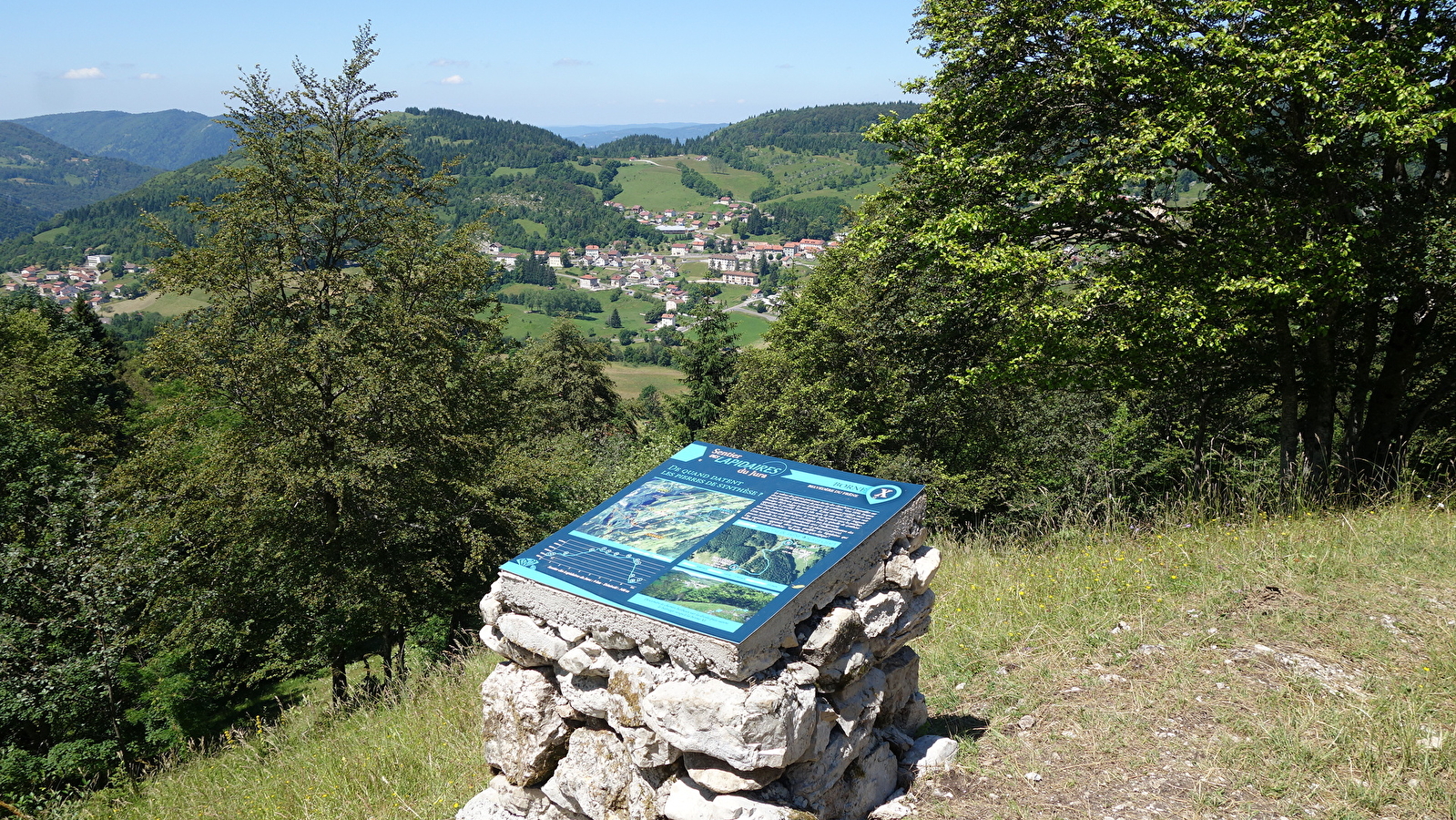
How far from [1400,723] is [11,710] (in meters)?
A: 17.6

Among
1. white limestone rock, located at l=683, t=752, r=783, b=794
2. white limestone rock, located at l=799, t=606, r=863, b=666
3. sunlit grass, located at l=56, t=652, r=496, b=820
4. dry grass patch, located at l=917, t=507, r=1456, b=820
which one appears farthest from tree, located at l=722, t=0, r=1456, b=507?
sunlit grass, located at l=56, t=652, r=496, b=820

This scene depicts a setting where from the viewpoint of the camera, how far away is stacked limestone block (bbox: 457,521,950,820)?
3.76 meters

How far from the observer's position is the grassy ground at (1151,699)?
414 centimetres

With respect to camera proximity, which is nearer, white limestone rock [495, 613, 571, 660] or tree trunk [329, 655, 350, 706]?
white limestone rock [495, 613, 571, 660]

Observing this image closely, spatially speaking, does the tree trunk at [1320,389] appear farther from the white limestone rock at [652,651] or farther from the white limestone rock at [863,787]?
the white limestone rock at [652,651]

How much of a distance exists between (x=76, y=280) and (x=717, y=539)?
7410 inches

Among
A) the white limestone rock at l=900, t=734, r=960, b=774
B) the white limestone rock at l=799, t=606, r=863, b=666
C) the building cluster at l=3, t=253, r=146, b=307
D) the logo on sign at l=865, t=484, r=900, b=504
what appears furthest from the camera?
the building cluster at l=3, t=253, r=146, b=307

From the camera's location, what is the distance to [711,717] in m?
3.68

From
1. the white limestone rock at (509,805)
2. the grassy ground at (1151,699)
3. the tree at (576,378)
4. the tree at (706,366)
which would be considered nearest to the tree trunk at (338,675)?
the grassy ground at (1151,699)

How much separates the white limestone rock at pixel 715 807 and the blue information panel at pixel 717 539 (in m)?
0.85

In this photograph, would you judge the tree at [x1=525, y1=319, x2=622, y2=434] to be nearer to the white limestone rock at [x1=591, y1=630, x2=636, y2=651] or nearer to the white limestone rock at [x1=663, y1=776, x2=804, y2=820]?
the white limestone rock at [x1=591, y1=630, x2=636, y2=651]

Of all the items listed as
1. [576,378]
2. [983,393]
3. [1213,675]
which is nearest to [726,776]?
[1213,675]

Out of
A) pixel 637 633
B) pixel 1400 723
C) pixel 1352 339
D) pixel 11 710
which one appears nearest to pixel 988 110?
pixel 1352 339

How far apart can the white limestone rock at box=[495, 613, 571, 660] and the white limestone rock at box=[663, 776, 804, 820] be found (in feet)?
3.26
